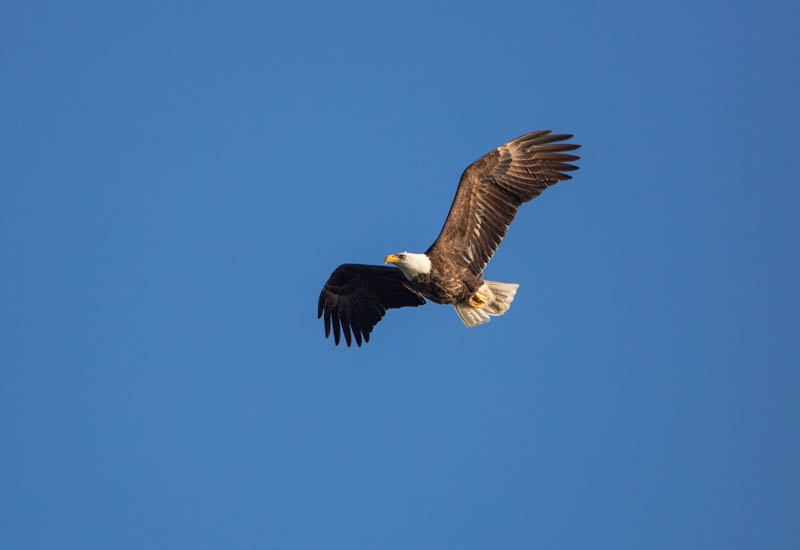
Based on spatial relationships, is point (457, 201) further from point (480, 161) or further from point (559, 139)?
point (559, 139)

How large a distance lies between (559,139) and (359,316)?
4280mm

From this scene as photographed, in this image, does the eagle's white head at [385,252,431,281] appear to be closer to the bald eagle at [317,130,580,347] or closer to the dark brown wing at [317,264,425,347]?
the bald eagle at [317,130,580,347]

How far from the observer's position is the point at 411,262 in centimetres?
1397

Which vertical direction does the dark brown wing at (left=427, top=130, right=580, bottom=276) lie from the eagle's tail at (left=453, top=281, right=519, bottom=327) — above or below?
above

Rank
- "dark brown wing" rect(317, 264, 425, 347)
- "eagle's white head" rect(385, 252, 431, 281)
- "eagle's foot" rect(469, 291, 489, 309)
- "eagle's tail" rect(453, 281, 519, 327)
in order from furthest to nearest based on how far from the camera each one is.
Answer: "dark brown wing" rect(317, 264, 425, 347) < "eagle's tail" rect(453, 281, 519, 327) < "eagle's foot" rect(469, 291, 489, 309) < "eagle's white head" rect(385, 252, 431, 281)

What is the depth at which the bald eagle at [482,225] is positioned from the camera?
1422 centimetres

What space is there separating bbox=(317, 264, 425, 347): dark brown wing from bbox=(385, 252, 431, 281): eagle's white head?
1.40m

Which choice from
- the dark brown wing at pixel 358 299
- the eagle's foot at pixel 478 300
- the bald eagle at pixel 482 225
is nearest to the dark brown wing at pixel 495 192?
the bald eagle at pixel 482 225

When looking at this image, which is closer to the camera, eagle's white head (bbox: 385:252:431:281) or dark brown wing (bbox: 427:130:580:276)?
eagle's white head (bbox: 385:252:431:281)

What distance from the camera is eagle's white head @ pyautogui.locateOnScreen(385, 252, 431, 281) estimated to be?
1398 centimetres

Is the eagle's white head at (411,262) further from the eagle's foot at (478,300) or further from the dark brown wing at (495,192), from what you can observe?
the eagle's foot at (478,300)

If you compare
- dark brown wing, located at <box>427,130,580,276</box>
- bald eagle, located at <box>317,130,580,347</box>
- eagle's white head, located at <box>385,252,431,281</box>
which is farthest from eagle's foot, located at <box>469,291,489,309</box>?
eagle's white head, located at <box>385,252,431,281</box>

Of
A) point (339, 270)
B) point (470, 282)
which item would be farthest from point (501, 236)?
point (339, 270)

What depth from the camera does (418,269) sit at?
1400cm
